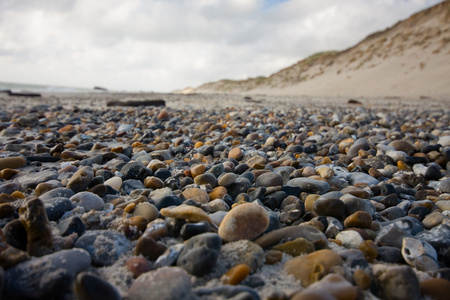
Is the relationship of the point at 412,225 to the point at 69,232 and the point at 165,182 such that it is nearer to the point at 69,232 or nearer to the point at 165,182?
the point at 165,182

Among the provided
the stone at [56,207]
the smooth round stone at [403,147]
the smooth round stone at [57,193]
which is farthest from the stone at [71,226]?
the smooth round stone at [403,147]

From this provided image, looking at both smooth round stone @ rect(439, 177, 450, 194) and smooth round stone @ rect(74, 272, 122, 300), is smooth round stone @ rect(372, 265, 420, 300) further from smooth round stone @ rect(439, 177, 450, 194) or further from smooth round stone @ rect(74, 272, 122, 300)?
smooth round stone @ rect(439, 177, 450, 194)

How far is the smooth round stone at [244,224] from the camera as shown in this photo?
112 cm

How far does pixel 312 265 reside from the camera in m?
0.98

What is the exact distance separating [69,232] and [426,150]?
9.18ft

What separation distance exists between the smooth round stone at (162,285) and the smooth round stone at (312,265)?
35 cm

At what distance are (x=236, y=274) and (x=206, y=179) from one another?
86 cm

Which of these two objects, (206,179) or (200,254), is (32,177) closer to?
(206,179)

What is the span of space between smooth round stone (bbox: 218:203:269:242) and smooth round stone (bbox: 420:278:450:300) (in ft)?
1.74

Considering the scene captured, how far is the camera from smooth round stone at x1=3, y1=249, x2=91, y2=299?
81 cm

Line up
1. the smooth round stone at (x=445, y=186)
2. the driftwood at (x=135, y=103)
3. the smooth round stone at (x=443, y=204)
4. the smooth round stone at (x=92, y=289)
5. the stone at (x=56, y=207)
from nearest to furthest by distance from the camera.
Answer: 1. the smooth round stone at (x=92, y=289)
2. the stone at (x=56, y=207)
3. the smooth round stone at (x=443, y=204)
4. the smooth round stone at (x=445, y=186)
5. the driftwood at (x=135, y=103)

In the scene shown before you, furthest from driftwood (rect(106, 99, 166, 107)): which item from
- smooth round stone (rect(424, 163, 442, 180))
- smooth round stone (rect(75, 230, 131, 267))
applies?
smooth round stone (rect(75, 230, 131, 267))

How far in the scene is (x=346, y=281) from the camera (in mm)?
873

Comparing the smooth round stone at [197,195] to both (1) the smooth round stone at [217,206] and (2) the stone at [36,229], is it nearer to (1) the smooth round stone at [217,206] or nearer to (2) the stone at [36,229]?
(1) the smooth round stone at [217,206]
